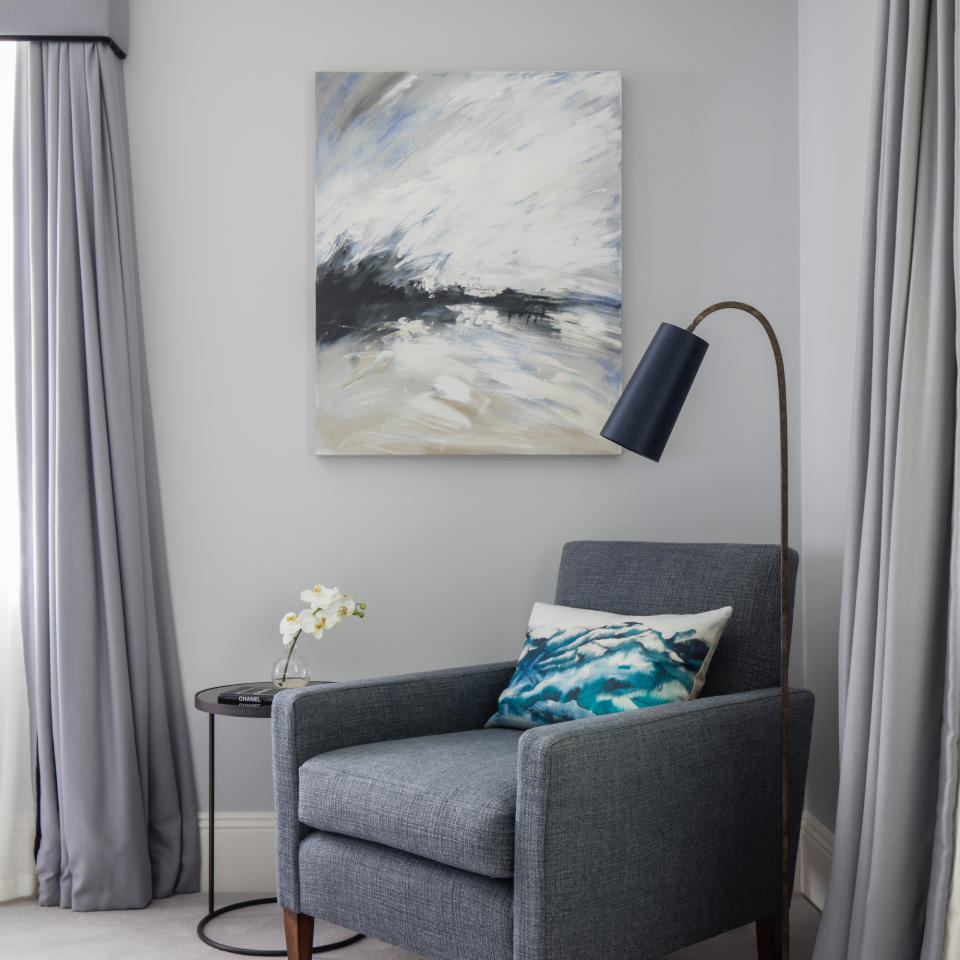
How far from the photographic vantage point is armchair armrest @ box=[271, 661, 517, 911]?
1960 millimetres

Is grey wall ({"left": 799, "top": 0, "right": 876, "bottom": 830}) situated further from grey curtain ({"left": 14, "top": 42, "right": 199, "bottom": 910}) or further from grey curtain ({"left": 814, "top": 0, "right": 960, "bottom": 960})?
grey curtain ({"left": 14, "top": 42, "right": 199, "bottom": 910})

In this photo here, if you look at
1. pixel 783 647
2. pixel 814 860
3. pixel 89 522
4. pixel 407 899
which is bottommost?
pixel 814 860

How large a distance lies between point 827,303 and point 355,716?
157 cm

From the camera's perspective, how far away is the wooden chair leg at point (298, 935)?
6.43 ft

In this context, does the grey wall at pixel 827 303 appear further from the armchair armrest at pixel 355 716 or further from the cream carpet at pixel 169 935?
the armchair armrest at pixel 355 716

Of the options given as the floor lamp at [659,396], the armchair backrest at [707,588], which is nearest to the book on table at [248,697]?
the armchair backrest at [707,588]

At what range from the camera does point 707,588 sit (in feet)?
7.32

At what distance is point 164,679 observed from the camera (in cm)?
267

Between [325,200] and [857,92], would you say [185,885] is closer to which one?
[325,200]

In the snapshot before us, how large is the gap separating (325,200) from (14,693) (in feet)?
5.14

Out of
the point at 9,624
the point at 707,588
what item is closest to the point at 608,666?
the point at 707,588

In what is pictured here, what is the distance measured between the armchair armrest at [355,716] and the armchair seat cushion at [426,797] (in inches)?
1.7

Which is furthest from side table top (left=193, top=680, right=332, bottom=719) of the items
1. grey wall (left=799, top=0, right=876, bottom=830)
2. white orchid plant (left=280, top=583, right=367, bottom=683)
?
grey wall (left=799, top=0, right=876, bottom=830)

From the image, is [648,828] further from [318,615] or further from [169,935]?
[169,935]
